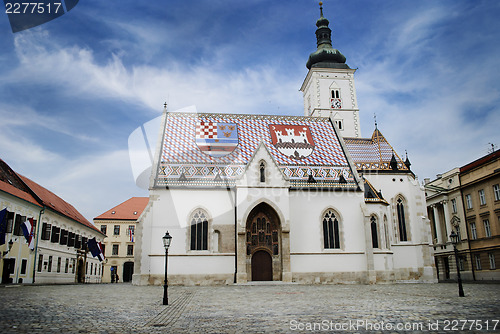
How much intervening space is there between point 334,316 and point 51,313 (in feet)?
25.3

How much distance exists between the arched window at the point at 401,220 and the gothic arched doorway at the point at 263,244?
11.4 m

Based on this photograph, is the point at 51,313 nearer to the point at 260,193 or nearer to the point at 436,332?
the point at 436,332

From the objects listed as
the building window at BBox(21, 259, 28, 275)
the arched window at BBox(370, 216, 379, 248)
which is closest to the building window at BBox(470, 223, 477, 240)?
the arched window at BBox(370, 216, 379, 248)

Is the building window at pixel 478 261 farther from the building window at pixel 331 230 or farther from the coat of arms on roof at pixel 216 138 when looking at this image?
the coat of arms on roof at pixel 216 138

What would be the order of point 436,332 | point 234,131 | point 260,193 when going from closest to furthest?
point 436,332
point 260,193
point 234,131

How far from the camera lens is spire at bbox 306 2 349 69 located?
52.5 m

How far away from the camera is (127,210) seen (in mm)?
65562

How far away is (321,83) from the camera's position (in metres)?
51.4

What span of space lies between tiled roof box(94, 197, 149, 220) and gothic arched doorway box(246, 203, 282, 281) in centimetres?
3815

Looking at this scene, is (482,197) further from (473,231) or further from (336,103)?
(336,103)

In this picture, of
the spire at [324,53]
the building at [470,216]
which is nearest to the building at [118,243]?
the spire at [324,53]

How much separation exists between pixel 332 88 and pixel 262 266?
2926 cm

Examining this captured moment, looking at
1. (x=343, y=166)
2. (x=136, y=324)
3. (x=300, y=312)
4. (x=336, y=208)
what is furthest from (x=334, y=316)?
(x=343, y=166)

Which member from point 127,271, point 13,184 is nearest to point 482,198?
point 13,184
